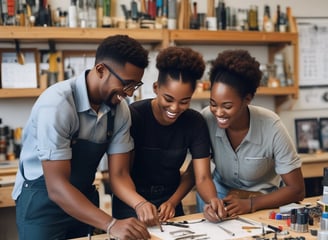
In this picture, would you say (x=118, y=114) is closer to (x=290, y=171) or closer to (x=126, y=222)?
(x=126, y=222)

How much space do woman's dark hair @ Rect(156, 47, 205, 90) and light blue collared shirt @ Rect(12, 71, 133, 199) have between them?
0.23 m

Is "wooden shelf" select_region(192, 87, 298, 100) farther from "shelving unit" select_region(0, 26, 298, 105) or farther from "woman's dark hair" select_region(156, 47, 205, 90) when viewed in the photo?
"woman's dark hair" select_region(156, 47, 205, 90)

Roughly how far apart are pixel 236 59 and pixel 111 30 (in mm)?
1643

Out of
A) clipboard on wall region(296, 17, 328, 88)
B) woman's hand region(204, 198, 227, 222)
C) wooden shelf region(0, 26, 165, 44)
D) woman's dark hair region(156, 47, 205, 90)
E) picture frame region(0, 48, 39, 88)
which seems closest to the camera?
woman's hand region(204, 198, 227, 222)

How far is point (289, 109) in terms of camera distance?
162 inches

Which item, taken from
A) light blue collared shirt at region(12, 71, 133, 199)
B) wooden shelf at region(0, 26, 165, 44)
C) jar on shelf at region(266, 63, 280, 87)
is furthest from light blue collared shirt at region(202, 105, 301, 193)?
jar on shelf at region(266, 63, 280, 87)

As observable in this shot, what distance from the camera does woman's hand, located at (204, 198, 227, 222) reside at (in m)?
1.77

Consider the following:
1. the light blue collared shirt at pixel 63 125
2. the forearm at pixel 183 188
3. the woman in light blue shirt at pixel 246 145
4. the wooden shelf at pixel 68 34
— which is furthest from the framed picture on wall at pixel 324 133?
the light blue collared shirt at pixel 63 125

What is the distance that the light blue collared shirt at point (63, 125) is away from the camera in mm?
1569

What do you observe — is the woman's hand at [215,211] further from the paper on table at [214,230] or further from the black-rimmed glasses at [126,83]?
the black-rimmed glasses at [126,83]

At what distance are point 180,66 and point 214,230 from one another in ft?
2.17

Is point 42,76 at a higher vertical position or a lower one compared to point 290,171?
higher

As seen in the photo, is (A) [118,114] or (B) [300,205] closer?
(A) [118,114]

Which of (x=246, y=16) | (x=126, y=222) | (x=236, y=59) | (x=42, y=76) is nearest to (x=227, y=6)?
(x=246, y=16)
